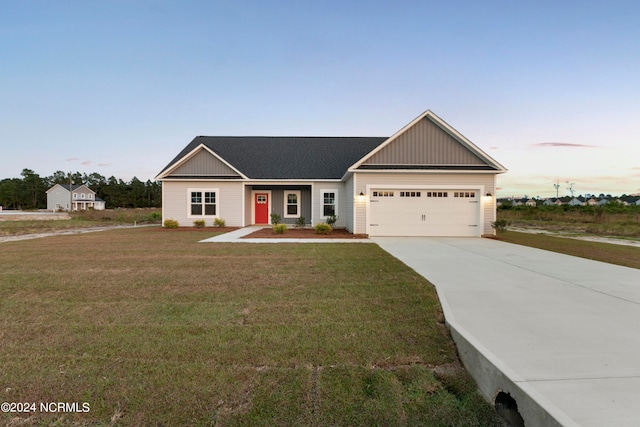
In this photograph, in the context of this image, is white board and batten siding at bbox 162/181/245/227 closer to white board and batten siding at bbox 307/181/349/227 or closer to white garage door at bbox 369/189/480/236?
white board and batten siding at bbox 307/181/349/227

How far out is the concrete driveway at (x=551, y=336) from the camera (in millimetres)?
2178

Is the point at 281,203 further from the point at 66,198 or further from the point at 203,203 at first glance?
the point at 66,198

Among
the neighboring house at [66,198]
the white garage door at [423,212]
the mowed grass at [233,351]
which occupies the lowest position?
the mowed grass at [233,351]

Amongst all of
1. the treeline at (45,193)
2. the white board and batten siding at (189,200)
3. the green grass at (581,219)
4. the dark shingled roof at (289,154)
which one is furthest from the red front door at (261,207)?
the treeline at (45,193)

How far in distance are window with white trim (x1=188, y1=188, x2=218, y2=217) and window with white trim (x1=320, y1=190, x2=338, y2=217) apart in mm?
6549

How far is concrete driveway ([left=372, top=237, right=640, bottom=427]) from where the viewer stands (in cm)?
218

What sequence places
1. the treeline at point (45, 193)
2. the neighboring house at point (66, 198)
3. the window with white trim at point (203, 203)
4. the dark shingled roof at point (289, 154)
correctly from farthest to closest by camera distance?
1. the treeline at point (45, 193)
2. the neighboring house at point (66, 198)
3. the dark shingled roof at point (289, 154)
4. the window with white trim at point (203, 203)

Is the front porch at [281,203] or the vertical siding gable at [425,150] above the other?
the vertical siding gable at [425,150]

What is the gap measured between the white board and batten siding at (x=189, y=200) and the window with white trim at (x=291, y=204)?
3.14 metres

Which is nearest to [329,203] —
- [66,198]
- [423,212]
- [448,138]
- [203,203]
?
[423,212]

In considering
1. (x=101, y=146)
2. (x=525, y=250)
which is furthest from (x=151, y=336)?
(x=101, y=146)

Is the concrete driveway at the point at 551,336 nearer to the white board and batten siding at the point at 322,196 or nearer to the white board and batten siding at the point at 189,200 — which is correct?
the white board and batten siding at the point at 322,196

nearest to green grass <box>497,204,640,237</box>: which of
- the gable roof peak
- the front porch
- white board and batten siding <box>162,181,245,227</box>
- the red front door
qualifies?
the gable roof peak

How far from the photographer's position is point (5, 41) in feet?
47.4
